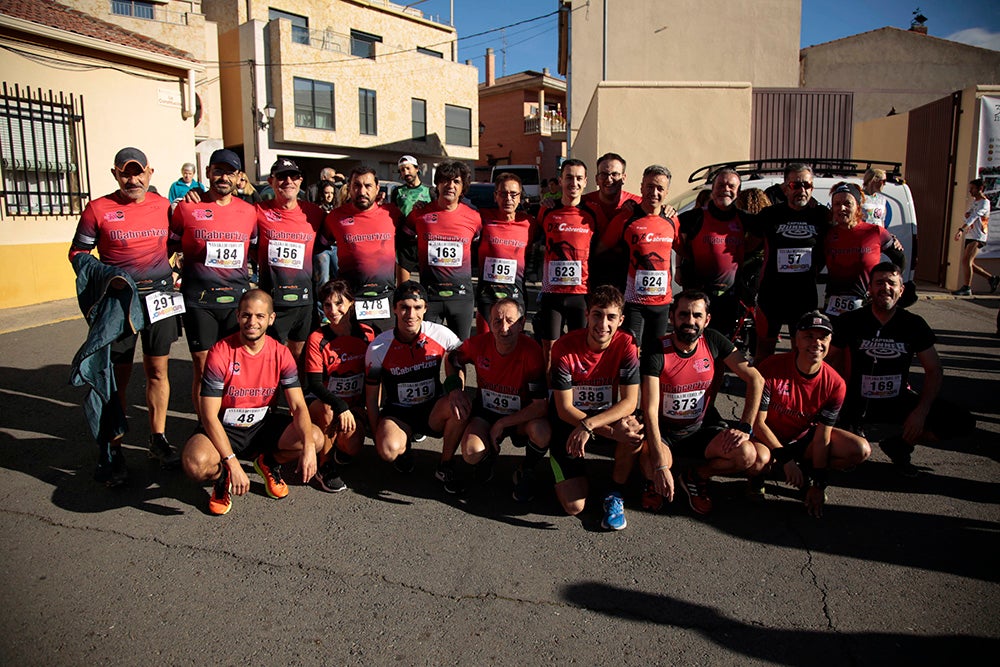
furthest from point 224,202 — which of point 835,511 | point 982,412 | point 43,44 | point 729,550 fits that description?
point 43,44

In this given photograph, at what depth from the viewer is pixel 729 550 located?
11.4ft

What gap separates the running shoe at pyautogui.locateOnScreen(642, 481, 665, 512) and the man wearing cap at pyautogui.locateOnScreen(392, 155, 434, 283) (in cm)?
279

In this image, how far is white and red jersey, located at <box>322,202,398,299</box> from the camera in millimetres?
5121

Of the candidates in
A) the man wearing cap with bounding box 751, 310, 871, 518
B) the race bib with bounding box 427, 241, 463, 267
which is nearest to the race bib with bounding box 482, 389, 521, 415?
the race bib with bounding box 427, 241, 463, 267

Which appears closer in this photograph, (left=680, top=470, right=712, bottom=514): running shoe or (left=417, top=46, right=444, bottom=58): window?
(left=680, top=470, right=712, bottom=514): running shoe

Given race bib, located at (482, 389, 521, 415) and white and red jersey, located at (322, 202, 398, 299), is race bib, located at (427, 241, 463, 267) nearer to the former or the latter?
white and red jersey, located at (322, 202, 398, 299)

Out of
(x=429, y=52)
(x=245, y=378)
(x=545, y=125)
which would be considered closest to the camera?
(x=245, y=378)

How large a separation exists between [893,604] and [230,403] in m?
3.62

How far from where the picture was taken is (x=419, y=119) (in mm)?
33062

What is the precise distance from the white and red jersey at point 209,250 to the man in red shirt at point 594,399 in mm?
2396

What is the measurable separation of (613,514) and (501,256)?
2319 mm

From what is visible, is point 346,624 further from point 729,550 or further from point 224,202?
point 224,202

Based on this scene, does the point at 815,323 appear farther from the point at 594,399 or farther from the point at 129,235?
the point at 129,235

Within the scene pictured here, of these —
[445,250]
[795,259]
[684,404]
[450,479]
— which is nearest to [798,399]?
[684,404]
